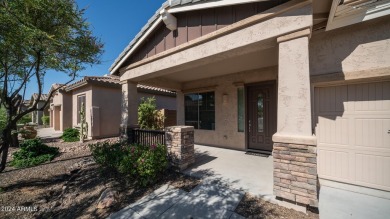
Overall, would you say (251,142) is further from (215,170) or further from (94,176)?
(94,176)

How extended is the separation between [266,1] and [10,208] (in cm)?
658

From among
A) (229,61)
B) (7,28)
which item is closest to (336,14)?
(229,61)

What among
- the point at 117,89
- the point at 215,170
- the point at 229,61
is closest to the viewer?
the point at 215,170

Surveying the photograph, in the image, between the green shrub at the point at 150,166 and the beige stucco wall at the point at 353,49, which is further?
the green shrub at the point at 150,166

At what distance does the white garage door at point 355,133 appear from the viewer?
320 cm

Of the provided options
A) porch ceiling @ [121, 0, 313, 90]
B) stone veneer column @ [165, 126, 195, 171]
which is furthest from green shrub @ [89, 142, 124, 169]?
porch ceiling @ [121, 0, 313, 90]

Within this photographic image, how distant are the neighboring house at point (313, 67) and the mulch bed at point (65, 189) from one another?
2307 mm

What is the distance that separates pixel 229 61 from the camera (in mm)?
5023

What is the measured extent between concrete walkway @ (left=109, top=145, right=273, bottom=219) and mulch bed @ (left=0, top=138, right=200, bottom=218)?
0.90ft

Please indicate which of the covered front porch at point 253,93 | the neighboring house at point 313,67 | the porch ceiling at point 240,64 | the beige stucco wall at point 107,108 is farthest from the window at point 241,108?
the beige stucco wall at point 107,108

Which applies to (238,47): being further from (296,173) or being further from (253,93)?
(253,93)

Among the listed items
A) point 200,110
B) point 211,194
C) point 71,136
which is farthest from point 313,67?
point 71,136

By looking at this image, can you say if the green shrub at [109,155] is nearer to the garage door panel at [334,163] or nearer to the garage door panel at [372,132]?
the garage door panel at [334,163]

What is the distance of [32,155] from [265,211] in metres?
8.09
